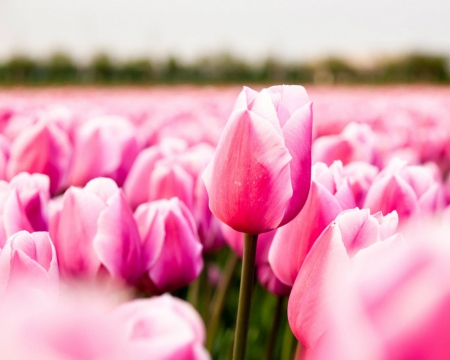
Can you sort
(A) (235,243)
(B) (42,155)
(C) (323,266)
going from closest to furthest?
(C) (323,266)
(A) (235,243)
(B) (42,155)

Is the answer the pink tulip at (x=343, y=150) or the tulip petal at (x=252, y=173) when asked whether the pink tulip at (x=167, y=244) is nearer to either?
the tulip petal at (x=252, y=173)

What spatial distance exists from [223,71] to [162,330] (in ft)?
124

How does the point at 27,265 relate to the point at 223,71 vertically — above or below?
above

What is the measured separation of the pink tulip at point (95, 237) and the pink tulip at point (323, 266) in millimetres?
201

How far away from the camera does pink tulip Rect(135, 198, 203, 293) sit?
0.59 meters

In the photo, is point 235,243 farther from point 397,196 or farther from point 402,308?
point 402,308

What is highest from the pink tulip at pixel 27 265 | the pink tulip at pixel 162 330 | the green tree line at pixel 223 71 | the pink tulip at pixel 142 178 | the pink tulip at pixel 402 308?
the pink tulip at pixel 402 308

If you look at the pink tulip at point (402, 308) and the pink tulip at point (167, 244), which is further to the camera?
the pink tulip at point (167, 244)

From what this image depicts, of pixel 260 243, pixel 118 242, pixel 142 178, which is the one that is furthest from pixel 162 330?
pixel 142 178

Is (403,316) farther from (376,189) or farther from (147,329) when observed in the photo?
(376,189)

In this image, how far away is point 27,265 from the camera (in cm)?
37

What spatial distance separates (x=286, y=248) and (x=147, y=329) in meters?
0.26

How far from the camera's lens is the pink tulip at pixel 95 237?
52 centimetres

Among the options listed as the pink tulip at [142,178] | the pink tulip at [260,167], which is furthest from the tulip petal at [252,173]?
the pink tulip at [142,178]
